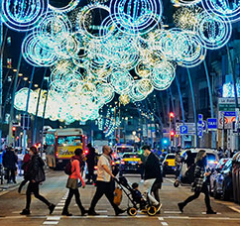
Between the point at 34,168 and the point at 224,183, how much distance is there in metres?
8.60

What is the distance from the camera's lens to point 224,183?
2684 cm


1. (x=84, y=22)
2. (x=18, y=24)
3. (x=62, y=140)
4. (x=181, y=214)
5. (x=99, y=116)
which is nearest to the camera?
(x=181, y=214)

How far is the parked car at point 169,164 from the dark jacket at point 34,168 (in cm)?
3106

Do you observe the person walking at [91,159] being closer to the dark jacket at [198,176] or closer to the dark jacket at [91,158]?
the dark jacket at [91,158]

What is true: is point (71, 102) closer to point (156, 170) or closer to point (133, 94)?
point (133, 94)

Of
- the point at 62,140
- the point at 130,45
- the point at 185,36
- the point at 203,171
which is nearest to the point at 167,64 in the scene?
the point at 185,36

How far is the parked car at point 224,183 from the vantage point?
26.6 meters

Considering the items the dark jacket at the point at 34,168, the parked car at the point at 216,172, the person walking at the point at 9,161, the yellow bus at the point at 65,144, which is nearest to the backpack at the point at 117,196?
the dark jacket at the point at 34,168

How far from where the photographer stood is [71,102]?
57.3 meters

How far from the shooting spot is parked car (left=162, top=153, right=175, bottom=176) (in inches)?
2026

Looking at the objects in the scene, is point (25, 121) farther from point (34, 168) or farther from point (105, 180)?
point (105, 180)

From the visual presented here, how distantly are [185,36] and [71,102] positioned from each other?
18470mm

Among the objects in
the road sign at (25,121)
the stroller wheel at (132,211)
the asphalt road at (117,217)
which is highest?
the road sign at (25,121)

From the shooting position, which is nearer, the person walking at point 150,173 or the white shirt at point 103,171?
the white shirt at point 103,171
